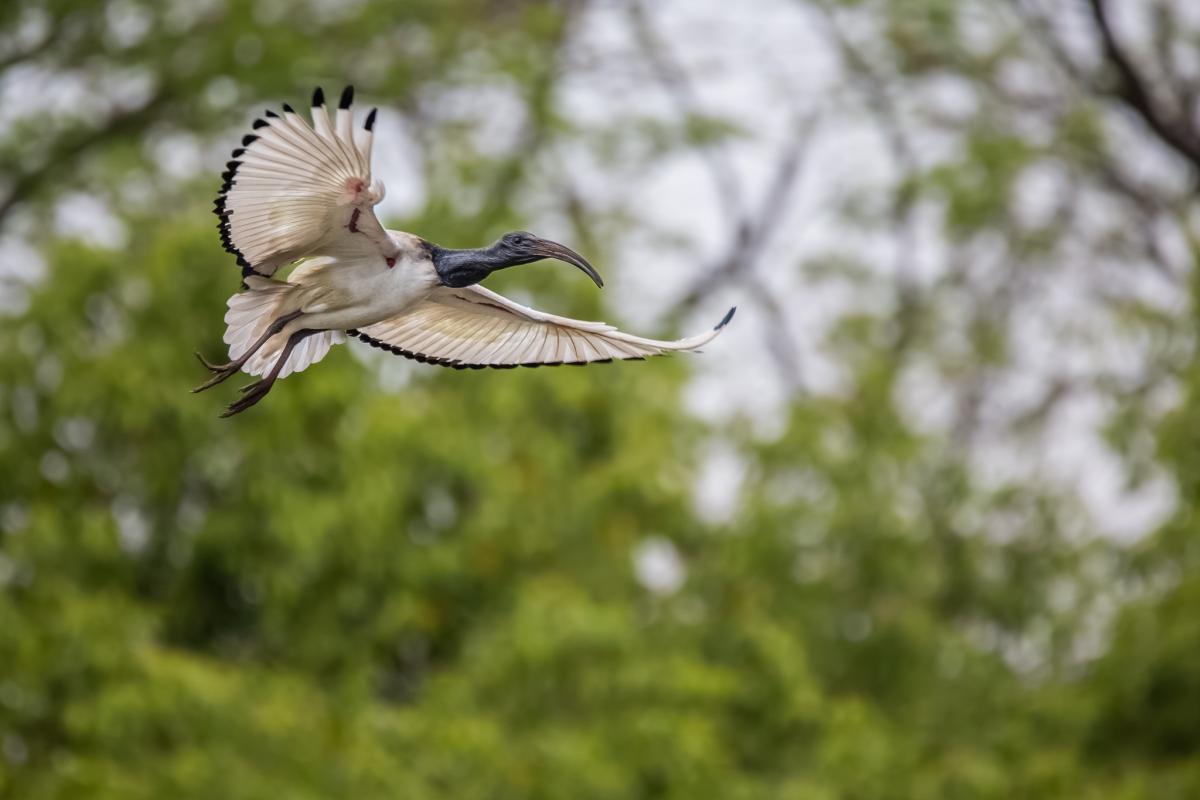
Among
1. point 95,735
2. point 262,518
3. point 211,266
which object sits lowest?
point 95,735

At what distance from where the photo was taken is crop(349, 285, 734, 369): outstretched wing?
405 centimetres

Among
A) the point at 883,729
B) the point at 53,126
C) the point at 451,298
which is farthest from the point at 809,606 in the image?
the point at 451,298

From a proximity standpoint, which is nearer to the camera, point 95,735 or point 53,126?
point 95,735

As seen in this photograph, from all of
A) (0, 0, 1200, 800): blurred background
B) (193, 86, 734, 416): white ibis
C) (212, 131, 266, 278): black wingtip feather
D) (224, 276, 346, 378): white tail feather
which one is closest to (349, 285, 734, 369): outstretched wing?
(193, 86, 734, 416): white ibis

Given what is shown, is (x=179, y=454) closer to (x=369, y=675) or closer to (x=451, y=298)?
(x=369, y=675)

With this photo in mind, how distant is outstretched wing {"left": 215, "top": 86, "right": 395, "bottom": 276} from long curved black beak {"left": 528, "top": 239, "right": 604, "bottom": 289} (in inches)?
10.1

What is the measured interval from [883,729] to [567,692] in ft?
7.15

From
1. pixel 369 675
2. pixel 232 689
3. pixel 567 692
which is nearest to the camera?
pixel 232 689

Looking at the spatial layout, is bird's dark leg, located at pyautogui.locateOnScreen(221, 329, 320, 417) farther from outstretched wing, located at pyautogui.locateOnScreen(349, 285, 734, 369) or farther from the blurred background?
the blurred background

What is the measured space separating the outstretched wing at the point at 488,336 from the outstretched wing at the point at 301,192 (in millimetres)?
351

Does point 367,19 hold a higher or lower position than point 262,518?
higher

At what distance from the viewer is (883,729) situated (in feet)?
46.2

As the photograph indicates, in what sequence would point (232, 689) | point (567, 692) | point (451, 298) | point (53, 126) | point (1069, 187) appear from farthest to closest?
point (1069, 187), point (53, 126), point (567, 692), point (232, 689), point (451, 298)

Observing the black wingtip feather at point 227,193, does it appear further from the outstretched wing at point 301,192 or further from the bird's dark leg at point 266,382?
the bird's dark leg at point 266,382
